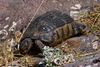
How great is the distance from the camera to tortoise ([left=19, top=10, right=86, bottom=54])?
518 cm

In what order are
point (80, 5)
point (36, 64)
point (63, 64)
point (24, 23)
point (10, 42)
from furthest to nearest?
point (80, 5), point (24, 23), point (10, 42), point (36, 64), point (63, 64)

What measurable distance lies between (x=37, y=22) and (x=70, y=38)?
1.67 ft

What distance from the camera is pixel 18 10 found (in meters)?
6.05

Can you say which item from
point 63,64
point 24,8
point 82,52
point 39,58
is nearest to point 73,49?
point 82,52

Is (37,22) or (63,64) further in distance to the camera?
(37,22)

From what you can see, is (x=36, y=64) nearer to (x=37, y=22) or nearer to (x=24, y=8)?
(x=37, y=22)

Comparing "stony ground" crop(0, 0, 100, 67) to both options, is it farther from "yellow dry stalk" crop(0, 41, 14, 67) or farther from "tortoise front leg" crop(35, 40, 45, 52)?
"tortoise front leg" crop(35, 40, 45, 52)

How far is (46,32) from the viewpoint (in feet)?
17.4

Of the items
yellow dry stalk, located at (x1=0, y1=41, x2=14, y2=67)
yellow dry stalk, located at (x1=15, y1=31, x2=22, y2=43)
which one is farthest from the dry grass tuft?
yellow dry stalk, located at (x1=0, y1=41, x2=14, y2=67)

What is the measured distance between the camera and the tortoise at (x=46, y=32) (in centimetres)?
518

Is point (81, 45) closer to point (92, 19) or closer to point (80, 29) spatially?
point (80, 29)

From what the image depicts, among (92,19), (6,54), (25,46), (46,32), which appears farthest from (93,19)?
(6,54)

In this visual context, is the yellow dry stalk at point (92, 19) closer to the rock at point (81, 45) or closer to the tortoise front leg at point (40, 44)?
the rock at point (81, 45)

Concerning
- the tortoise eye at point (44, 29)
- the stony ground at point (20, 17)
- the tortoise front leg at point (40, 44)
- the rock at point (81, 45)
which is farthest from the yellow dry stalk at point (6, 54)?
the rock at point (81, 45)
